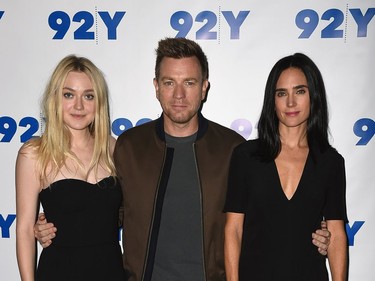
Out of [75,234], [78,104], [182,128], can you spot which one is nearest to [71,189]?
[75,234]

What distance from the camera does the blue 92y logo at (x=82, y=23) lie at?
281 centimetres

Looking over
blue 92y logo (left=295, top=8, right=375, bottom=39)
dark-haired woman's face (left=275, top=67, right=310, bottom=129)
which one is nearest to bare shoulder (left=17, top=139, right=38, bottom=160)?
dark-haired woman's face (left=275, top=67, right=310, bottom=129)

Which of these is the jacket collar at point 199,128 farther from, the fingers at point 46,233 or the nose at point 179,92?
the fingers at point 46,233

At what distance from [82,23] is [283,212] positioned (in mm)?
2172

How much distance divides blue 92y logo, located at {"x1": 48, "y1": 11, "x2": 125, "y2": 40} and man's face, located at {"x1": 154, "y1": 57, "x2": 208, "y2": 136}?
0.82m

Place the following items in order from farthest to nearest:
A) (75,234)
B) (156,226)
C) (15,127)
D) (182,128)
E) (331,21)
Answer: (15,127), (331,21), (182,128), (156,226), (75,234)

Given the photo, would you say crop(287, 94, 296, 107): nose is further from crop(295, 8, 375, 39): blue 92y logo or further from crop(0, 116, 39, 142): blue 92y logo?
crop(0, 116, 39, 142): blue 92y logo

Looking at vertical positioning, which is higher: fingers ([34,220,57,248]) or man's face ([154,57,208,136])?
man's face ([154,57,208,136])

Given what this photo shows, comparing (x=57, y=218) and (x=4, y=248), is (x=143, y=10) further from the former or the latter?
(x=4, y=248)

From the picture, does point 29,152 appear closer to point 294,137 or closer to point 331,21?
point 294,137

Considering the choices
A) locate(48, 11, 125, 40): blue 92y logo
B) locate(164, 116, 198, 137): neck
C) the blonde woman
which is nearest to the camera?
the blonde woman

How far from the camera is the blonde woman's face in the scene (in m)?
2.13

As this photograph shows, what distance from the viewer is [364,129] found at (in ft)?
9.05

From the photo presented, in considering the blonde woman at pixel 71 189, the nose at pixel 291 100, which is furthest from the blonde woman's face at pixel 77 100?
the nose at pixel 291 100
